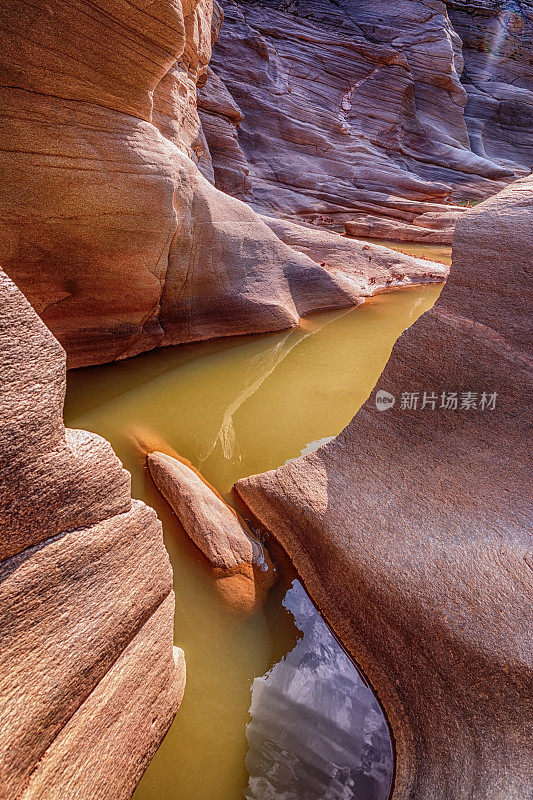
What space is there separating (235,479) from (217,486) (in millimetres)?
182

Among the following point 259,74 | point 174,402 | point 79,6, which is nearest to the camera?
point 79,6

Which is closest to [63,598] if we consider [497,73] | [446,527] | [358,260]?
[446,527]

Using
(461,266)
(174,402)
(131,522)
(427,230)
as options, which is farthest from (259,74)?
(131,522)

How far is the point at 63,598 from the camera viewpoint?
5.82ft

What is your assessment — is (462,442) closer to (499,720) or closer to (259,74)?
(499,720)

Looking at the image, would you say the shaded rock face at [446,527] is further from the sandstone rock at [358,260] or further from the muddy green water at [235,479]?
the sandstone rock at [358,260]

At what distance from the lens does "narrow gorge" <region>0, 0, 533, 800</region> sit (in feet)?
5.81

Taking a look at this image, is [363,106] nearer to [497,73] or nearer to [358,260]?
[497,73]

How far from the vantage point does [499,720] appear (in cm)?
198

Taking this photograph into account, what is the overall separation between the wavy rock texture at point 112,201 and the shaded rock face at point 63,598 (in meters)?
3.76

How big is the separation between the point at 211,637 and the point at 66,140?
4724 mm

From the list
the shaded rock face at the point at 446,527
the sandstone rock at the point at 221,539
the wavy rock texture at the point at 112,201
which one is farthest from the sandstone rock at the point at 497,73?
the sandstone rock at the point at 221,539

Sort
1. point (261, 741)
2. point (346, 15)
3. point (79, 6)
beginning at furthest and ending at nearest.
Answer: point (346, 15), point (79, 6), point (261, 741)

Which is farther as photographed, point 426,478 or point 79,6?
point 79,6
